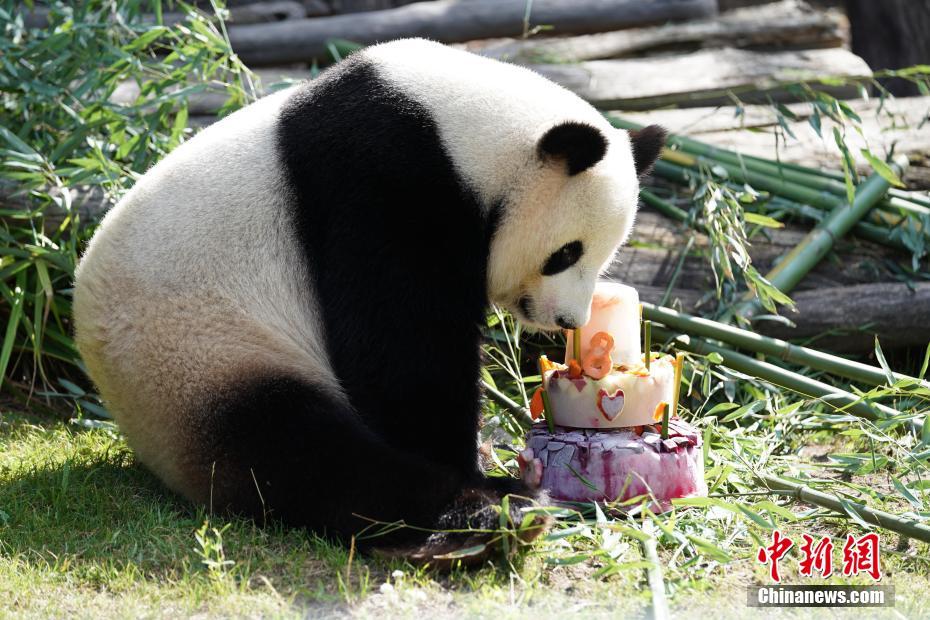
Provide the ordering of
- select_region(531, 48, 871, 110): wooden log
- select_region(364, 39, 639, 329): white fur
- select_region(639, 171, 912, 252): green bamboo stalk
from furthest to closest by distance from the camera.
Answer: select_region(531, 48, 871, 110): wooden log → select_region(639, 171, 912, 252): green bamboo stalk → select_region(364, 39, 639, 329): white fur

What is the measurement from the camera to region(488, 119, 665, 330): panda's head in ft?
9.62

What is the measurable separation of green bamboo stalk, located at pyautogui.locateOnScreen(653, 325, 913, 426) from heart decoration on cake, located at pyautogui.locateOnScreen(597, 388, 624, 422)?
83 centimetres

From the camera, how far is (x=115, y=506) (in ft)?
9.75

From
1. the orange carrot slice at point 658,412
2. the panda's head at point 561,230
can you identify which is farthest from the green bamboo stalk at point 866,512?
the panda's head at point 561,230

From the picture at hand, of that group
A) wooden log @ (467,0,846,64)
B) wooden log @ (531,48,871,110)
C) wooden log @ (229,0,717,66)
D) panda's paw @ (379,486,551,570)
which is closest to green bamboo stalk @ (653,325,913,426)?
panda's paw @ (379,486,551,570)

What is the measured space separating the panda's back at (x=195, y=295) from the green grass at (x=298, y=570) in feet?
0.90

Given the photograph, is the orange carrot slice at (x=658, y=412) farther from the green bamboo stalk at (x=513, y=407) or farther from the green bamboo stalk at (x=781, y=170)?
the green bamboo stalk at (x=781, y=170)

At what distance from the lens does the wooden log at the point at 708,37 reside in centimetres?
613

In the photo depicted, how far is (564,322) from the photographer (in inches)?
120

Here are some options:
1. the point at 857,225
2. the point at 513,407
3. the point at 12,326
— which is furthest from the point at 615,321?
the point at 12,326

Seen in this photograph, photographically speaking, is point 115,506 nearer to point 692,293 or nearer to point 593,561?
point 593,561

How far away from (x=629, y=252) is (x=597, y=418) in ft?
5.69

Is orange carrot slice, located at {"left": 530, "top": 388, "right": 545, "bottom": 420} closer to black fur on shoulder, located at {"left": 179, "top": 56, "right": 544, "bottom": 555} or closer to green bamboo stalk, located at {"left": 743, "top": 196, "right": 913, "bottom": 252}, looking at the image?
black fur on shoulder, located at {"left": 179, "top": 56, "right": 544, "bottom": 555}

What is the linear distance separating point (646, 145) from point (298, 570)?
1.73m
